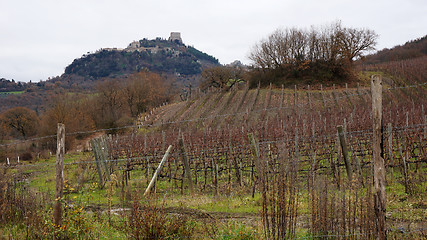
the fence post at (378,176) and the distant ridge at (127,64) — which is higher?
the distant ridge at (127,64)

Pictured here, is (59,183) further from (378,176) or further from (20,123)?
(20,123)

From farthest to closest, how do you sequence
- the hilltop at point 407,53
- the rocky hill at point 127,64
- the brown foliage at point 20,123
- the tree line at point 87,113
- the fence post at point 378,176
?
the rocky hill at point 127,64 < the hilltop at point 407,53 < the brown foliage at point 20,123 < the tree line at point 87,113 < the fence post at point 378,176

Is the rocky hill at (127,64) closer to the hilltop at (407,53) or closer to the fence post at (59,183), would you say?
the hilltop at (407,53)

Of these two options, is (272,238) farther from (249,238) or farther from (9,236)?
(9,236)

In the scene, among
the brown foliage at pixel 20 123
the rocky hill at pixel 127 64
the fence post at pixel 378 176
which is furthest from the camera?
the rocky hill at pixel 127 64

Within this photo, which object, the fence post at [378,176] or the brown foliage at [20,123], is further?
the brown foliage at [20,123]

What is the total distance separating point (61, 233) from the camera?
495 cm

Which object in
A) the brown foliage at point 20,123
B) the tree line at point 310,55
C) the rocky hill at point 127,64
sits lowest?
the brown foliage at point 20,123

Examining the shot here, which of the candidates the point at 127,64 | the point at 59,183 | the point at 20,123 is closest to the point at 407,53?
the point at 20,123

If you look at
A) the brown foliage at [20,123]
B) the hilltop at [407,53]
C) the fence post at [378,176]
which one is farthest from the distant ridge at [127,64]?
the fence post at [378,176]

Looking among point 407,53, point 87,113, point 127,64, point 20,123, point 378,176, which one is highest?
point 127,64

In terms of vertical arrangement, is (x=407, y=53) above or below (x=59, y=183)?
above

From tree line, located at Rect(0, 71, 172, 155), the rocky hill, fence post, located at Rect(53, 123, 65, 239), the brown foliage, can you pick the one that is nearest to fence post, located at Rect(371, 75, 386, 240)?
fence post, located at Rect(53, 123, 65, 239)

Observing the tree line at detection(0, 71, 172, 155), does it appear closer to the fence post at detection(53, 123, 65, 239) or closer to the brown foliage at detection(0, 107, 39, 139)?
the brown foliage at detection(0, 107, 39, 139)
